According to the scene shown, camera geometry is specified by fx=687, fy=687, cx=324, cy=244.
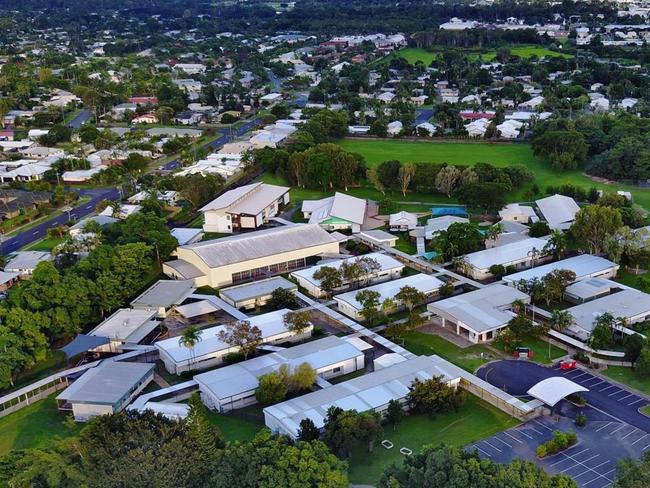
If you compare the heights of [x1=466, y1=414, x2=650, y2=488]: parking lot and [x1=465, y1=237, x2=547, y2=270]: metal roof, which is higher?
[x1=466, y1=414, x2=650, y2=488]: parking lot

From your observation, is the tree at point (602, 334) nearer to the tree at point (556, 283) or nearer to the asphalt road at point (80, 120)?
the tree at point (556, 283)

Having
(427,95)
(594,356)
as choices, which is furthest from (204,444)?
(427,95)

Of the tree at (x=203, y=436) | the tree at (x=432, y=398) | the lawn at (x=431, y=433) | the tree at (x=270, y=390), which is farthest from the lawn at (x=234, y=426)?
the tree at (x=432, y=398)

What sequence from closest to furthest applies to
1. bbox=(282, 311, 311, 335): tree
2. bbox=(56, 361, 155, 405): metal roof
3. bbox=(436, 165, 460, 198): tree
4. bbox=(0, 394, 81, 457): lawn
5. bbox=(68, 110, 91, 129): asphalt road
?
bbox=(0, 394, 81, 457): lawn → bbox=(56, 361, 155, 405): metal roof → bbox=(282, 311, 311, 335): tree → bbox=(436, 165, 460, 198): tree → bbox=(68, 110, 91, 129): asphalt road

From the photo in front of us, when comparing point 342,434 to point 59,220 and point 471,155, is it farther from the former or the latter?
point 471,155

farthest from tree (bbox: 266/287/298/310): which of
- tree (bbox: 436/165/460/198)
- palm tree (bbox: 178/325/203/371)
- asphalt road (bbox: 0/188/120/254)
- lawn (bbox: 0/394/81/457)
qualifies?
asphalt road (bbox: 0/188/120/254)

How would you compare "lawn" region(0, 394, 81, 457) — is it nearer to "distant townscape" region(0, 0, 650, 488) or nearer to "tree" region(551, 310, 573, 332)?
"distant townscape" region(0, 0, 650, 488)
